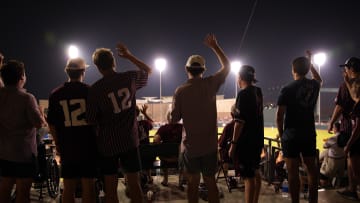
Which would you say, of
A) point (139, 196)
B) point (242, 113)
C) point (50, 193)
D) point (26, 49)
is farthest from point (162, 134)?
point (26, 49)

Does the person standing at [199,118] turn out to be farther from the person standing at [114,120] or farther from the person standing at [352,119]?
the person standing at [352,119]

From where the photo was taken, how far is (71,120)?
123 inches

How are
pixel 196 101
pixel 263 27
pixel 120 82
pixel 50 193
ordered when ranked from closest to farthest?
pixel 120 82 < pixel 196 101 < pixel 50 193 < pixel 263 27

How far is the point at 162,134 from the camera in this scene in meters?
6.43

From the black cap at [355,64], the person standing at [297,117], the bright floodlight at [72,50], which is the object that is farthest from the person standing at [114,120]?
the bright floodlight at [72,50]

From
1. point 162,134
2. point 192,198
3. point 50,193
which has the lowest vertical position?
point 50,193

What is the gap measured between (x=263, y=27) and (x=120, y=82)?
3658 centimetres

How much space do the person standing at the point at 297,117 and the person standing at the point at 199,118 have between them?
107 centimetres

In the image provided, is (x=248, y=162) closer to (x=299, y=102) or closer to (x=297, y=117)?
(x=297, y=117)

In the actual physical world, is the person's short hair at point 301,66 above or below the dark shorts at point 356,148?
above

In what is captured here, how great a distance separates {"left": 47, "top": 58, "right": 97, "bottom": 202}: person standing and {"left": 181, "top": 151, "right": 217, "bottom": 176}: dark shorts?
105 cm

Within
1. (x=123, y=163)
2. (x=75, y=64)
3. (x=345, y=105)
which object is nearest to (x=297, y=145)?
(x=345, y=105)

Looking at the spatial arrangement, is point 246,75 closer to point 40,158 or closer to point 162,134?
point 162,134

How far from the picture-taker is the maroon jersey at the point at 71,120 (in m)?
3.12
